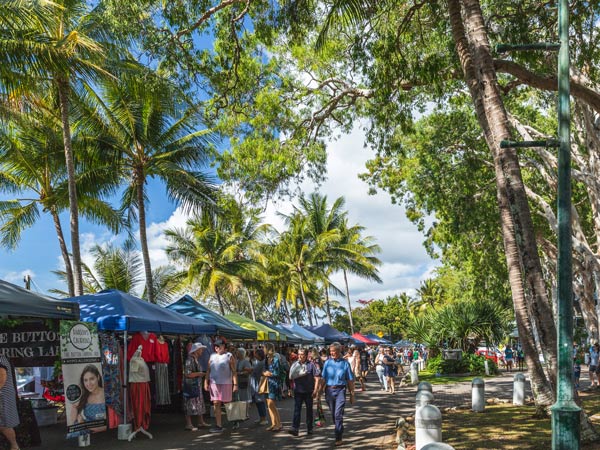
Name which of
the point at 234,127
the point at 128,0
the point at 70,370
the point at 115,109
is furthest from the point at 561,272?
the point at 115,109

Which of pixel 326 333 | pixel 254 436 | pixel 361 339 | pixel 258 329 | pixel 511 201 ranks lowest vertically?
pixel 361 339

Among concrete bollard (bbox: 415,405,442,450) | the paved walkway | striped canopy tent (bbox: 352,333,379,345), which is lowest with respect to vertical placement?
striped canopy tent (bbox: 352,333,379,345)

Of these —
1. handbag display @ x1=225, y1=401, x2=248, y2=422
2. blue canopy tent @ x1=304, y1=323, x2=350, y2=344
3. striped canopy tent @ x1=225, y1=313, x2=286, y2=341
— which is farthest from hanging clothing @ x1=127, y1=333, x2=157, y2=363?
blue canopy tent @ x1=304, y1=323, x2=350, y2=344

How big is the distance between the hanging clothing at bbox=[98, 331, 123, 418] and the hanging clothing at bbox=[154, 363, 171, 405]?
208 centimetres

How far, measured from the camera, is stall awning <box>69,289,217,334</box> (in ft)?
37.7

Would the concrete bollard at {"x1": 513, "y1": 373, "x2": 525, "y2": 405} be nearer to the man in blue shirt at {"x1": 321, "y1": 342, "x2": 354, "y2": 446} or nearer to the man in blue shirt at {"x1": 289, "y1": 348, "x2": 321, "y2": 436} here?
the man in blue shirt at {"x1": 289, "y1": 348, "x2": 321, "y2": 436}

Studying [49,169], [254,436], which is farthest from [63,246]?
[254,436]

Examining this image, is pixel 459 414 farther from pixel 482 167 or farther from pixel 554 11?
pixel 482 167

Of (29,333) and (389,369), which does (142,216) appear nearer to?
(389,369)

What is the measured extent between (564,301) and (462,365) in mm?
24883

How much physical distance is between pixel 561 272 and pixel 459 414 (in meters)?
8.23

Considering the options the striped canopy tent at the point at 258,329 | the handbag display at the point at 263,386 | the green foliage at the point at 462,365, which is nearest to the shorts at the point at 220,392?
the handbag display at the point at 263,386

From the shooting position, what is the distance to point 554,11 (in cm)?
1542

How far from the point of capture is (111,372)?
38.0 feet
